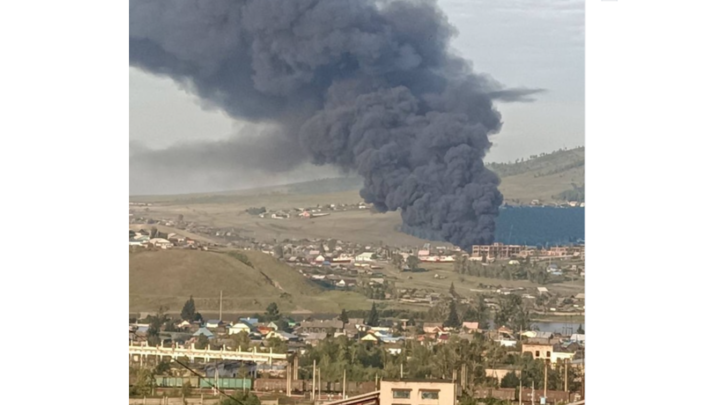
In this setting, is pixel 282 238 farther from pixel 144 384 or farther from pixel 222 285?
pixel 144 384

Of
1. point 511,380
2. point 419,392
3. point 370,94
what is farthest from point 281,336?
point 370,94

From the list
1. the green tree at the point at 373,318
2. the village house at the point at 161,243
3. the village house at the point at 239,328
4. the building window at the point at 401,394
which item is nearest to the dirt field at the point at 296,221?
the village house at the point at 161,243

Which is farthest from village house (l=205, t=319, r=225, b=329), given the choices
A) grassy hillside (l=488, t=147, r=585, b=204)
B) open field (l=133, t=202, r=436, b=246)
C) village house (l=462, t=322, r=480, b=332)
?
grassy hillside (l=488, t=147, r=585, b=204)

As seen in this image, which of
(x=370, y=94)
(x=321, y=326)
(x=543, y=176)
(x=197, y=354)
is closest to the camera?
A: (x=543, y=176)
